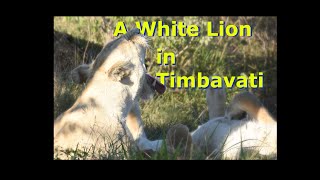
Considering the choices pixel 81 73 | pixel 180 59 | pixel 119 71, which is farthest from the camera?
pixel 180 59

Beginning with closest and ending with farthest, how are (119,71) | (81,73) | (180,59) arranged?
(119,71), (81,73), (180,59)

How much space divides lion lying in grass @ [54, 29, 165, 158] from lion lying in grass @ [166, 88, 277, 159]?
285mm

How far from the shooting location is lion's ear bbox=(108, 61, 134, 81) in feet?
12.4

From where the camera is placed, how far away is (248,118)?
170 inches

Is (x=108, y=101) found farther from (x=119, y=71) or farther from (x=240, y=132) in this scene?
(x=240, y=132)

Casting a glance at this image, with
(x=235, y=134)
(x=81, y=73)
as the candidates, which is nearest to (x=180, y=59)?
(x=235, y=134)

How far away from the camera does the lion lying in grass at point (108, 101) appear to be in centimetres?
376

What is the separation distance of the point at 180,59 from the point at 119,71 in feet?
11.8

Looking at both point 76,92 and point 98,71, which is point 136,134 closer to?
point 98,71

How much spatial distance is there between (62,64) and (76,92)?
1406mm

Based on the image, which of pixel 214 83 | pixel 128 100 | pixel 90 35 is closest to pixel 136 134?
pixel 128 100

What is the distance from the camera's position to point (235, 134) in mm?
4152

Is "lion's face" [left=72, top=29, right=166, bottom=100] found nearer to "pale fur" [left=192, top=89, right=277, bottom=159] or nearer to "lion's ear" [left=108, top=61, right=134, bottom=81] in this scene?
"lion's ear" [left=108, top=61, right=134, bottom=81]

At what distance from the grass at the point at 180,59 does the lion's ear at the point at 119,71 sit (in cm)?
103
